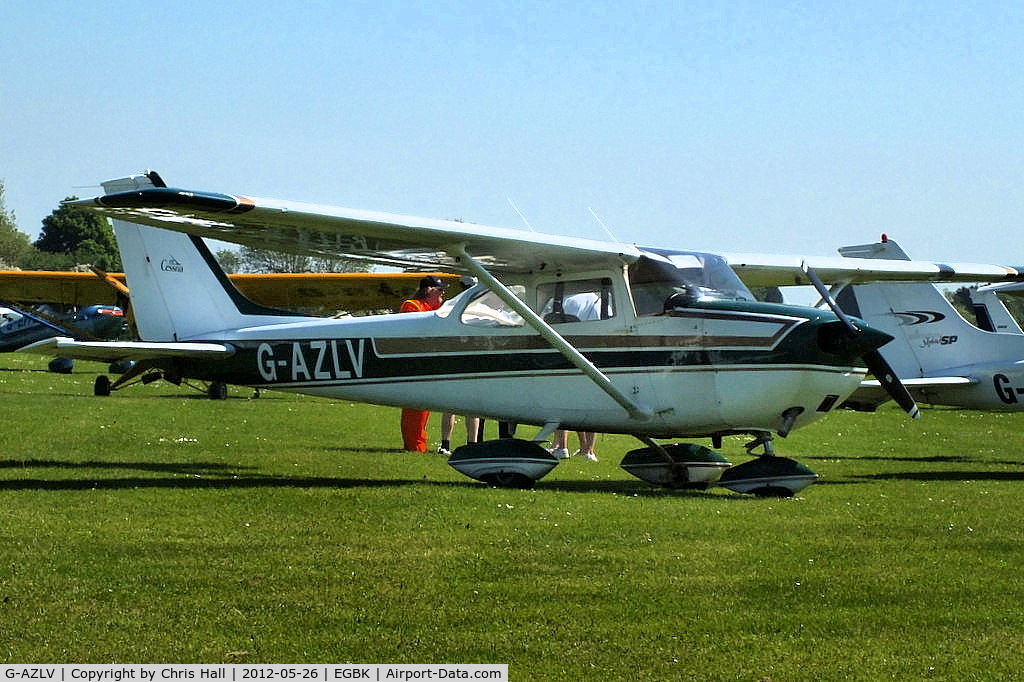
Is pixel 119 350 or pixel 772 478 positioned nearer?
pixel 772 478

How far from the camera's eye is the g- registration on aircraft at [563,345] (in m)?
10.0

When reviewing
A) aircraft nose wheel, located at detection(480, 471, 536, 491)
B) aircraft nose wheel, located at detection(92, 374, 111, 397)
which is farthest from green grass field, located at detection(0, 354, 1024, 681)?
aircraft nose wheel, located at detection(92, 374, 111, 397)

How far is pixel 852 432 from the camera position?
69.9ft

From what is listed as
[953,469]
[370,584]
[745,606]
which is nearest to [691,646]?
[745,606]

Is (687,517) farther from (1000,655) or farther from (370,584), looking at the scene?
(1000,655)

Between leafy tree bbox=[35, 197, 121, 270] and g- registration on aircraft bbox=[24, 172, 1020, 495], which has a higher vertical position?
leafy tree bbox=[35, 197, 121, 270]

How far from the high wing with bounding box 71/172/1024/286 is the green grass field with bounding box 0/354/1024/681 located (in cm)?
194

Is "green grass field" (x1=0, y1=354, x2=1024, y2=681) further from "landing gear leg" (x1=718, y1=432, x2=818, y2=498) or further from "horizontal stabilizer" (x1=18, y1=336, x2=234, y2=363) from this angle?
"horizontal stabilizer" (x1=18, y1=336, x2=234, y2=363)

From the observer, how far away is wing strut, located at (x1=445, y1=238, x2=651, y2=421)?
1045 cm

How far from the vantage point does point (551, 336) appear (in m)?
10.6

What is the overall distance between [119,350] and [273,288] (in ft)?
69.8

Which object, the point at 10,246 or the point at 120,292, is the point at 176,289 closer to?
the point at 120,292

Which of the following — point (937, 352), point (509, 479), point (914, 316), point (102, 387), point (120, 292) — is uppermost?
point (914, 316)

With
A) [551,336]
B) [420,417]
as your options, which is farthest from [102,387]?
[551,336]
